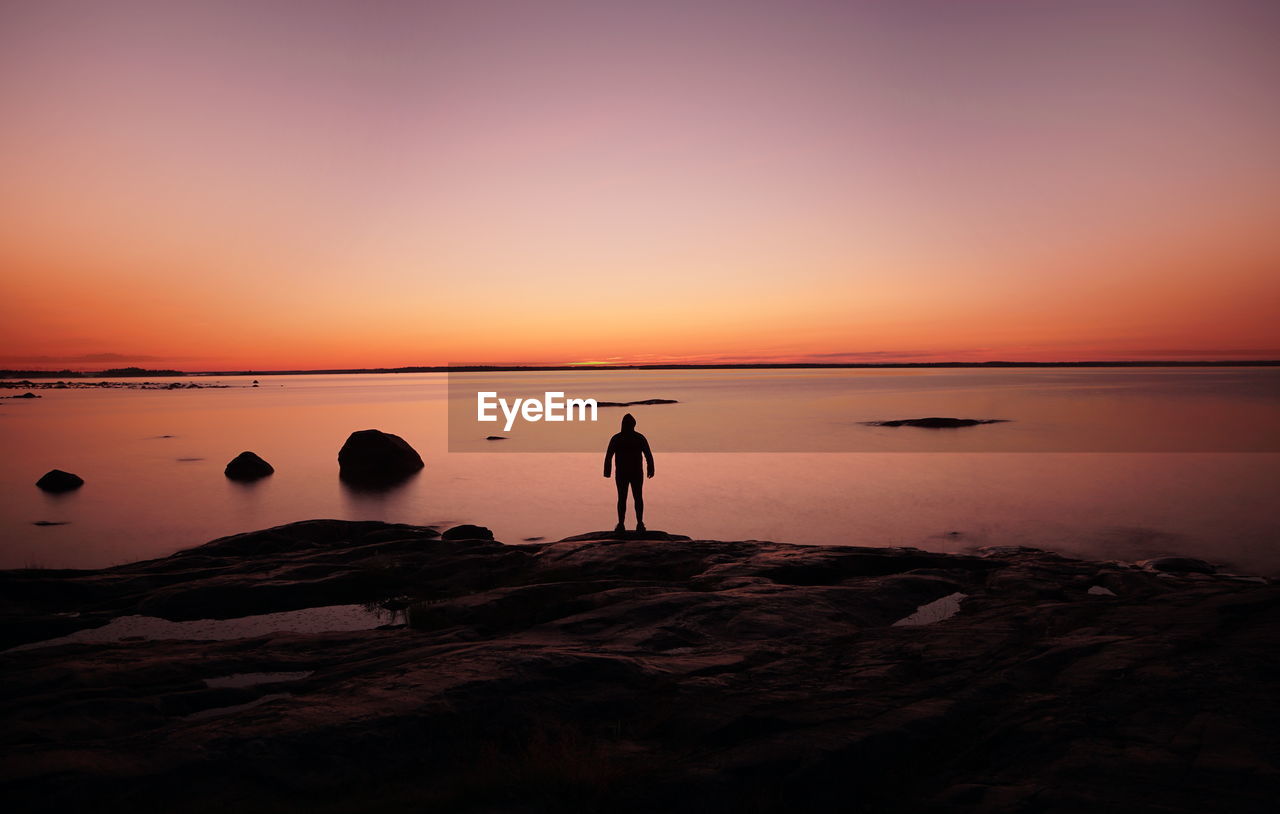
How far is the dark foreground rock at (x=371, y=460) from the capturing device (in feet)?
124

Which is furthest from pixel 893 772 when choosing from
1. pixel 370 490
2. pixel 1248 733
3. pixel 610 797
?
pixel 370 490

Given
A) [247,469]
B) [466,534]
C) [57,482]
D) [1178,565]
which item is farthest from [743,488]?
[57,482]

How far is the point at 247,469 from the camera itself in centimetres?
3797

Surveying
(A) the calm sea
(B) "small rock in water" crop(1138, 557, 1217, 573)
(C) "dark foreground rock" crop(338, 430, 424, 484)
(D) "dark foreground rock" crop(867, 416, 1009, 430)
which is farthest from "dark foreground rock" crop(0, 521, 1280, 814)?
(D) "dark foreground rock" crop(867, 416, 1009, 430)

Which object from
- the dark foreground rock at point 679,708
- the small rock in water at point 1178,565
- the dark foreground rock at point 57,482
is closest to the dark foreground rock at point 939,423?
the small rock in water at point 1178,565

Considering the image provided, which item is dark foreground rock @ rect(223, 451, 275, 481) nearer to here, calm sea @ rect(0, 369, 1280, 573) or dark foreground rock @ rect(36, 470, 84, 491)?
calm sea @ rect(0, 369, 1280, 573)

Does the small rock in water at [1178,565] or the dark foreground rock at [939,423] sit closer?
the small rock in water at [1178,565]

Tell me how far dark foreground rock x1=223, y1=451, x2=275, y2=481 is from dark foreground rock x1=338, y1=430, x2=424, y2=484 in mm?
4102

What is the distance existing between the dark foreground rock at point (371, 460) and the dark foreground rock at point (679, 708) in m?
25.3

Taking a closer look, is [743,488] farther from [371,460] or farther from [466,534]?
[371,460]

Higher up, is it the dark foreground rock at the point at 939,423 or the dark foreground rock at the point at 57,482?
the dark foreground rock at the point at 939,423

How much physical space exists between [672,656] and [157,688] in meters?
6.19

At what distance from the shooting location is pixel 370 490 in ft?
114

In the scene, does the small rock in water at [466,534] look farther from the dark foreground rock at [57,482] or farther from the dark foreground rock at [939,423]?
the dark foreground rock at [939,423]
